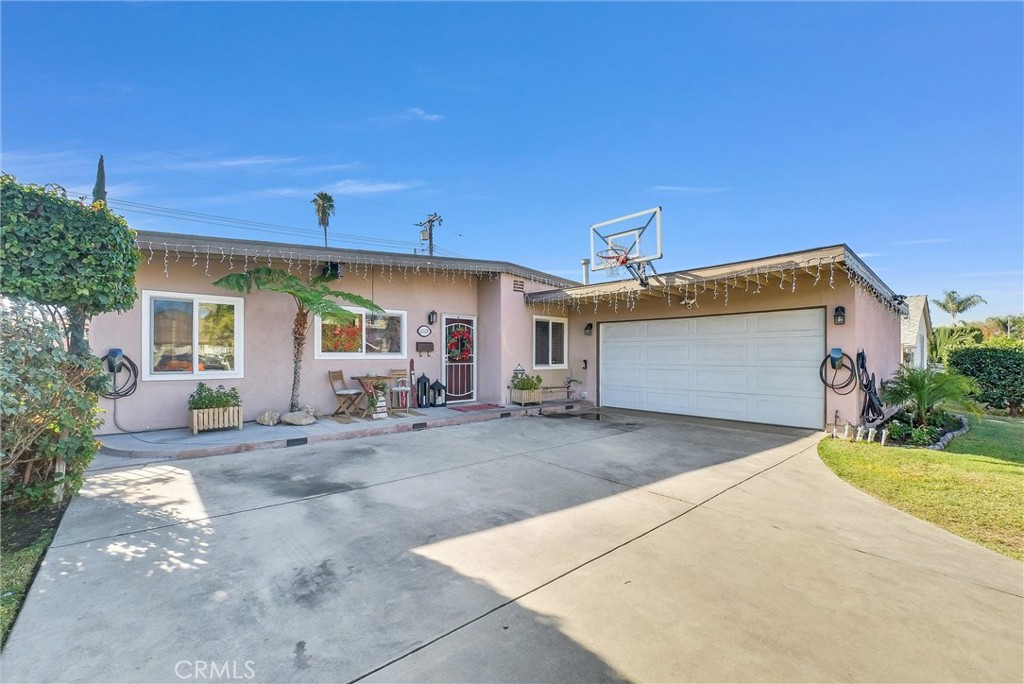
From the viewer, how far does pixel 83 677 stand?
180 cm

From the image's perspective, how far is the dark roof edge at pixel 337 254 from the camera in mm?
6508

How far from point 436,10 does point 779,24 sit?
21.5ft

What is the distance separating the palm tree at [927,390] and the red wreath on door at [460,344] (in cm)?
883

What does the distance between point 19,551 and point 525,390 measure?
8213mm

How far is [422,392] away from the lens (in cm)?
977

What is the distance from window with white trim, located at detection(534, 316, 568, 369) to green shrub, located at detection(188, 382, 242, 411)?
6.85m

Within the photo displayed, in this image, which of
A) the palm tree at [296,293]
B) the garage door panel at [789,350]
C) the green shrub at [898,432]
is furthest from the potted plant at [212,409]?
the green shrub at [898,432]

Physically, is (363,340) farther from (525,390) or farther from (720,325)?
(720,325)

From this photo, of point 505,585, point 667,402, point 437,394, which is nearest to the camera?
point 505,585

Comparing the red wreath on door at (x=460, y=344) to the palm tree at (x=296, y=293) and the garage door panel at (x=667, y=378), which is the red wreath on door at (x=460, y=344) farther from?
the garage door panel at (x=667, y=378)

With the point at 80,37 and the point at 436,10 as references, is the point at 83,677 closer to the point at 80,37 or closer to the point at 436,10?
the point at 80,37

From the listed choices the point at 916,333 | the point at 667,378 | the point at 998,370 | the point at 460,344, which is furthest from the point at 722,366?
the point at 916,333

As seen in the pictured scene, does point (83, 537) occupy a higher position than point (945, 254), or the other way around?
point (945, 254)

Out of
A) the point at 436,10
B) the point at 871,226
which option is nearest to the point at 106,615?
the point at 436,10
